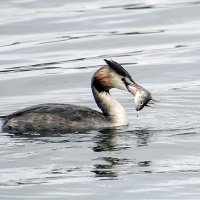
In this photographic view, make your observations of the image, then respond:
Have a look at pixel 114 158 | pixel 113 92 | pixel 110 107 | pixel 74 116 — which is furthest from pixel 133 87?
pixel 113 92

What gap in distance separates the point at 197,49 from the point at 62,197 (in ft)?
30.1

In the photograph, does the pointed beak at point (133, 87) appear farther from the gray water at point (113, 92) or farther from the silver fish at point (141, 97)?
the gray water at point (113, 92)

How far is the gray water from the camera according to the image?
11.8 meters

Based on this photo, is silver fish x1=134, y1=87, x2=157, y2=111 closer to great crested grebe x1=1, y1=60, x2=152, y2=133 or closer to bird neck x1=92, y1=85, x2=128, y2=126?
great crested grebe x1=1, y1=60, x2=152, y2=133

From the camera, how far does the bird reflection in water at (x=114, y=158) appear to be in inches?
480

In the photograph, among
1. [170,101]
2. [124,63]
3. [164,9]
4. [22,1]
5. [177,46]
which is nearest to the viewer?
[170,101]

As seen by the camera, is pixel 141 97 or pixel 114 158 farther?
pixel 141 97

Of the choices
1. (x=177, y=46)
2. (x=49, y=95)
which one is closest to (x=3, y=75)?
(x=49, y=95)

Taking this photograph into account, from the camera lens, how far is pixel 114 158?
12.7m

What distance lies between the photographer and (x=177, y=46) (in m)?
20.4

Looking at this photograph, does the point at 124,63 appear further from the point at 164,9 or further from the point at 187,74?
the point at 164,9

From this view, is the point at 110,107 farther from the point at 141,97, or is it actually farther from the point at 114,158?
the point at 114,158

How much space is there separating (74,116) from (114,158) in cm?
172

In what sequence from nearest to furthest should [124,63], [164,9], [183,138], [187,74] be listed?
[183,138]
[187,74]
[124,63]
[164,9]
